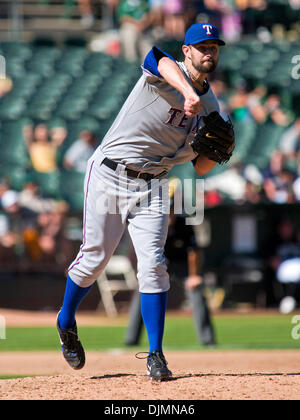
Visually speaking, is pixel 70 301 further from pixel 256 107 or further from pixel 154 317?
pixel 256 107

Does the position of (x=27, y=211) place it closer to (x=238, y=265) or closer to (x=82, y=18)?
(x=238, y=265)

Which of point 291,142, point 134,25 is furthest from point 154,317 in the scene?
point 134,25

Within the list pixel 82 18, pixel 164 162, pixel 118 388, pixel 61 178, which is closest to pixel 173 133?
pixel 164 162

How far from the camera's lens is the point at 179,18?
1436 centimetres

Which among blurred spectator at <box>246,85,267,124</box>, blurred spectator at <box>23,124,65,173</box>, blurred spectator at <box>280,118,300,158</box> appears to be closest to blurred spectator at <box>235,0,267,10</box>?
blurred spectator at <box>246,85,267,124</box>

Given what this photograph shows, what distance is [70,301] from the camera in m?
4.53

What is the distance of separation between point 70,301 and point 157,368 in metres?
0.70

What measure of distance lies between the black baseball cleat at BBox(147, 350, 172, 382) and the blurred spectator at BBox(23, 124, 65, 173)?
7.72 meters

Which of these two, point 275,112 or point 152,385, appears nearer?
point 152,385

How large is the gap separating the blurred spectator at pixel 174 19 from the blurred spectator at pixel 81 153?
3.49 m

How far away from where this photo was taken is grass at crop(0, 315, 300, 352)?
7.80 m

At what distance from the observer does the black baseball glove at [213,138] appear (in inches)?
166
